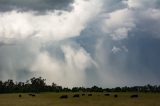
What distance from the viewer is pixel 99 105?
50.4m

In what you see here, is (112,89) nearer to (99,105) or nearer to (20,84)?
(20,84)

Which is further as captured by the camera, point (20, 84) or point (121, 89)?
point (20, 84)

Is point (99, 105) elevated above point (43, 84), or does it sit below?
below

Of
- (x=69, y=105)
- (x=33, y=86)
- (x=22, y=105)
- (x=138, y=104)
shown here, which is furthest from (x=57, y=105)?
A: (x=33, y=86)

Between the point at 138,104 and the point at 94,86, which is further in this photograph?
the point at 94,86

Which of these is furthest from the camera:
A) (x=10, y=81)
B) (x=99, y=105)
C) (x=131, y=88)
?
(x=10, y=81)

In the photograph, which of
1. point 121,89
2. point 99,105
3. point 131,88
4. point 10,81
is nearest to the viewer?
point 99,105

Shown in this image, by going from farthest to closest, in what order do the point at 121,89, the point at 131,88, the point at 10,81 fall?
the point at 10,81
the point at 131,88
the point at 121,89

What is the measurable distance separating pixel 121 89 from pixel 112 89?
379 cm

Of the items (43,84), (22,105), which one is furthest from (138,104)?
(43,84)

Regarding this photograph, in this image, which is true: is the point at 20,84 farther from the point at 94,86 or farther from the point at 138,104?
the point at 138,104

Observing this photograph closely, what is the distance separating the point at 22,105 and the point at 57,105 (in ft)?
17.2

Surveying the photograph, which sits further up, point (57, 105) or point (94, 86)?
→ point (94, 86)

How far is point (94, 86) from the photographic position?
156875 millimetres
